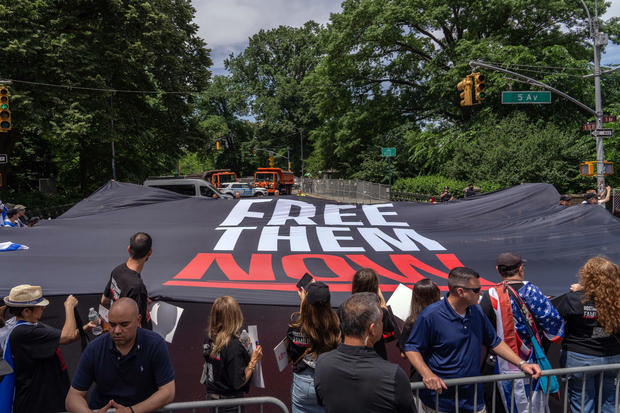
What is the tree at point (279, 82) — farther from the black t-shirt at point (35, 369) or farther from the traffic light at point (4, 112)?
the black t-shirt at point (35, 369)

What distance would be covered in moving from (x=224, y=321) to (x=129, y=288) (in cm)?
118

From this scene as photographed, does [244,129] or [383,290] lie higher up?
[244,129]

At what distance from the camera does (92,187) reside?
29.6 metres

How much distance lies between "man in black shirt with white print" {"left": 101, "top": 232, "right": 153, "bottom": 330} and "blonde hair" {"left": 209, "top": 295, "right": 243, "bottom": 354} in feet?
3.40

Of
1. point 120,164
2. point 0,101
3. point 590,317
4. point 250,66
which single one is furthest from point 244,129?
point 590,317

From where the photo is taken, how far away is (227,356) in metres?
3.57

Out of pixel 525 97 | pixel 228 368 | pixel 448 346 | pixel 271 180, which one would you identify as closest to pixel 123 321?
pixel 228 368

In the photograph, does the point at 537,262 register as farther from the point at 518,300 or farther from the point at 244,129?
the point at 244,129

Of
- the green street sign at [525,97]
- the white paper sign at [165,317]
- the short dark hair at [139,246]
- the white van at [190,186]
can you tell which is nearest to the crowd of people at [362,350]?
the short dark hair at [139,246]

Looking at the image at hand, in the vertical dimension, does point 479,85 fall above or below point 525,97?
above

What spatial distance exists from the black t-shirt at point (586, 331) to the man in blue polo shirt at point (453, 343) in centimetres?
72

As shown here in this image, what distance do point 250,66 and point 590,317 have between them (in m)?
67.4

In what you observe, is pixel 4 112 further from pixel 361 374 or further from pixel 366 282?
pixel 361 374

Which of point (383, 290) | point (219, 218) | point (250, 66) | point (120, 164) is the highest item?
point (250, 66)
